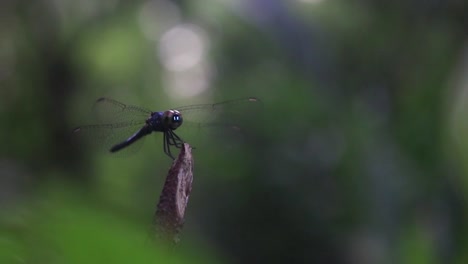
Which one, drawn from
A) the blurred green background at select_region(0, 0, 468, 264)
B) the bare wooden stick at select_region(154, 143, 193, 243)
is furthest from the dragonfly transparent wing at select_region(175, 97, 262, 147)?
the bare wooden stick at select_region(154, 143, 193, 243)

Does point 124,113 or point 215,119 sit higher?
point 215,119

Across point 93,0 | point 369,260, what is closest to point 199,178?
point 369,260

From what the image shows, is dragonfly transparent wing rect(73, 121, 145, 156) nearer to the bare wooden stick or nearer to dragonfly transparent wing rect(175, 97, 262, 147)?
dragonfly transparent wing rect(175, 97, 262, 147)

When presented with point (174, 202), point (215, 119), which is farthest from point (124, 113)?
point (174, 202)

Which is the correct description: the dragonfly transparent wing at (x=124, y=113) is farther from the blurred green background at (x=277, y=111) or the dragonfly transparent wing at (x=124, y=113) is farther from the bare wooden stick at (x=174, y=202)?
the bare wooden stick at (x=174, y=202)

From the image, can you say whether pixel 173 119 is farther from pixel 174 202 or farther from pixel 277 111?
pixel 277 111

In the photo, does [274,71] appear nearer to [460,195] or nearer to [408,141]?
[408,141]
